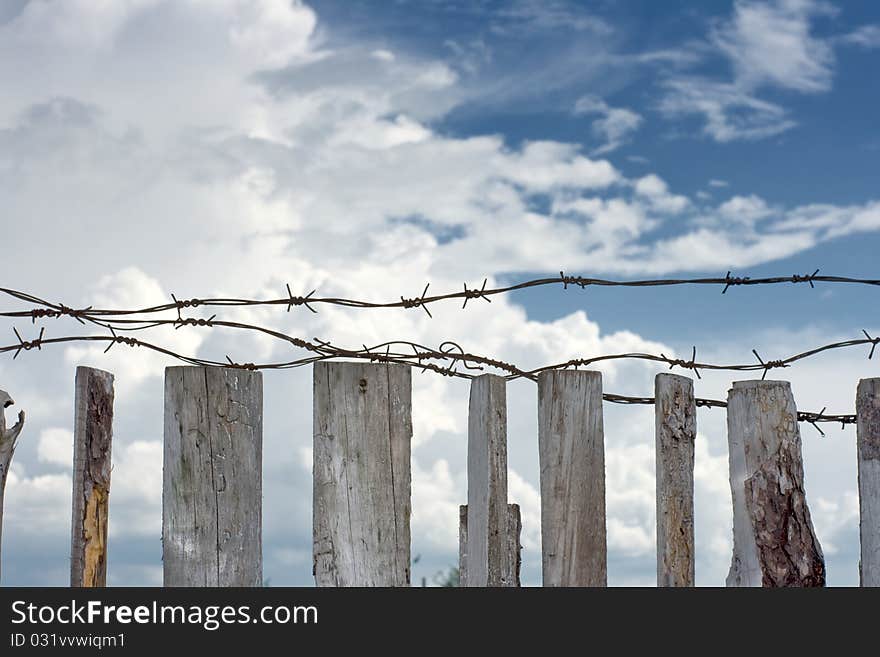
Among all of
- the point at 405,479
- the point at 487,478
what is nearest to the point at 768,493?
the point at 487,478

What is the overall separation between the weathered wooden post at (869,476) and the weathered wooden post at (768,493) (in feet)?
1.18

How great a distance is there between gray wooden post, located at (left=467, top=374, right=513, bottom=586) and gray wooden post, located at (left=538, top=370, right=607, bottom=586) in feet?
0.65

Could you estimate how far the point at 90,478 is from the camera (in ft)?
12.2

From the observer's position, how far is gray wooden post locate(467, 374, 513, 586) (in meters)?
4.20

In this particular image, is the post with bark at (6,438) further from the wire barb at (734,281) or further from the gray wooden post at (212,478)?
the wire barb at (734,281)

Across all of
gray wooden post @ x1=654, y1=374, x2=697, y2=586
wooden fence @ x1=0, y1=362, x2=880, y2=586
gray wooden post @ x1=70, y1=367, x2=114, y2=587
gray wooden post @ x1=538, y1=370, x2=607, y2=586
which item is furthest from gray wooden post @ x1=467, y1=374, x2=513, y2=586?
gray wooden post @ x1=70, y1=367, x2=114, y2=587

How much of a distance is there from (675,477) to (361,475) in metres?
1.31

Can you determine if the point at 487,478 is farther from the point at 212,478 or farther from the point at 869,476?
the point at 869,476

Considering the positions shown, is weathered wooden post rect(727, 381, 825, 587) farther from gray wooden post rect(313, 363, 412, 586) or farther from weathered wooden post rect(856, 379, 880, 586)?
gray wooden post rect(313, 363, 412, 586)

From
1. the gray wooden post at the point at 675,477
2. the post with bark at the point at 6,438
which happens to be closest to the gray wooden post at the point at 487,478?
the gray wooden post at the point at 675,477
